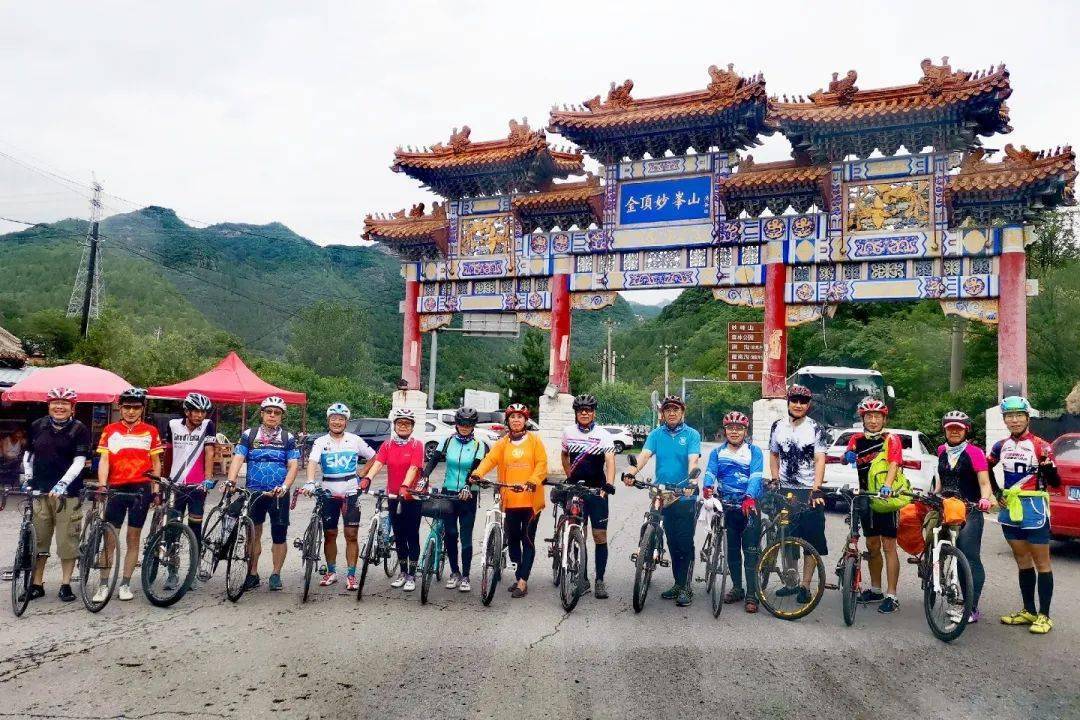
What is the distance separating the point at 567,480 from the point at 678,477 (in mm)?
1063

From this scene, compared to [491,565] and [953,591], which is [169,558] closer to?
[491,565]

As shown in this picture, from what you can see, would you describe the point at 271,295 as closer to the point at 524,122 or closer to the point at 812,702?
the point at 524,122

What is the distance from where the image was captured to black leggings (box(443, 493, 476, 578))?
7.48 metres

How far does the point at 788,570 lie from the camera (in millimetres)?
6824

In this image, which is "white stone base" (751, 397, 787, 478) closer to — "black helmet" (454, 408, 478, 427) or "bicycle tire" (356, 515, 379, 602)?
"black helmet" (454, 408, 478, 427)

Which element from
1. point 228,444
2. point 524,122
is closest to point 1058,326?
point 524,122

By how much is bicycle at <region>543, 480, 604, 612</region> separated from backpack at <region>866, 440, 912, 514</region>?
7.92 ft

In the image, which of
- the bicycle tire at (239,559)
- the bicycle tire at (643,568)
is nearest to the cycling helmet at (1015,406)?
the bicycle tire at (643,568)

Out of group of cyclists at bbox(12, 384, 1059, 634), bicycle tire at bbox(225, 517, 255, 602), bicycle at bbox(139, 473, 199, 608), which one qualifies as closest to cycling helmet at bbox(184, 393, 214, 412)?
group of cyclists at bbox(12, 384, 1059, 634)

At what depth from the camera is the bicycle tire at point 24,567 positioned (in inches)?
254

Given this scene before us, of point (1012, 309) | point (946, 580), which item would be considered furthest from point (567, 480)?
point (1012, 309)

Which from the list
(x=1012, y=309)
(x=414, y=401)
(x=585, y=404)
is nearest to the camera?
(x=585, y=404)

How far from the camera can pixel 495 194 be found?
20.7m

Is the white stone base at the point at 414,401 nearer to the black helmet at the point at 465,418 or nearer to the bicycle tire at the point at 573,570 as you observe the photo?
the black helmet at the point at 465,418
